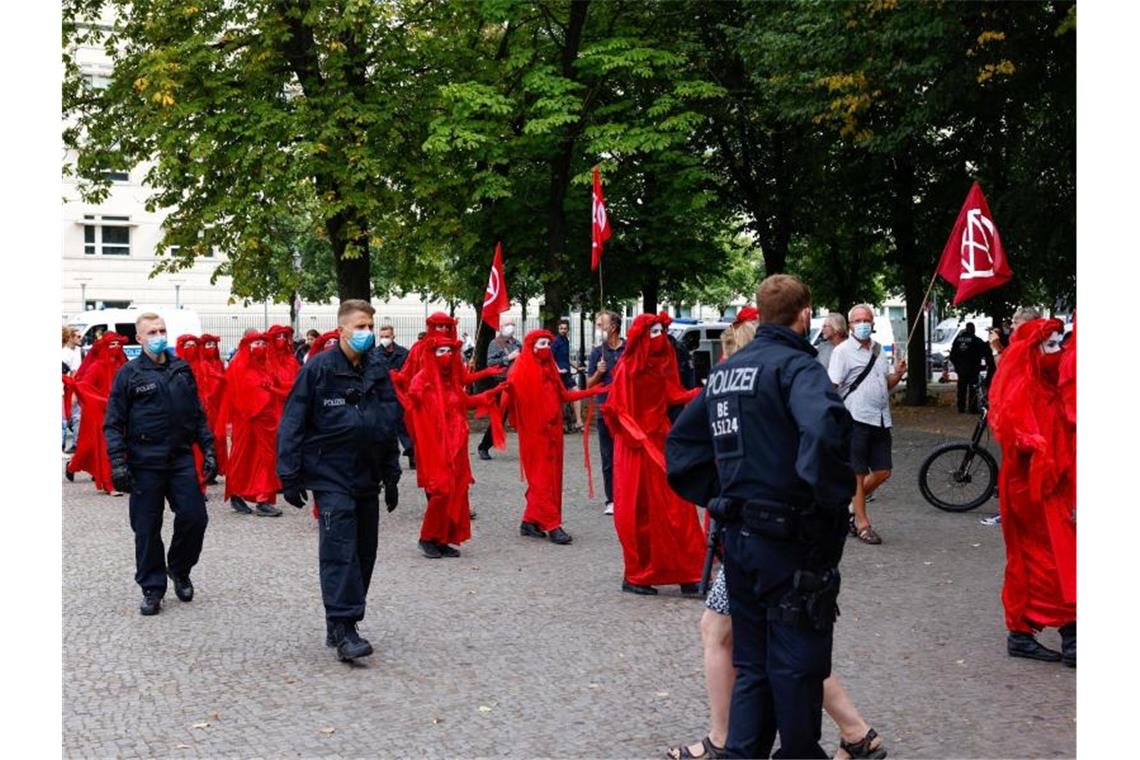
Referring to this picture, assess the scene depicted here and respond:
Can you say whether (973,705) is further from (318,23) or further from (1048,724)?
(318,23)

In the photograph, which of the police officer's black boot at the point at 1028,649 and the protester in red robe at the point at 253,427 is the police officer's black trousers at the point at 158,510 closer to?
the protester in red robe at the point at 253,427

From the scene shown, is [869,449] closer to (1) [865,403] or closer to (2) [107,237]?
(1) [865,403]

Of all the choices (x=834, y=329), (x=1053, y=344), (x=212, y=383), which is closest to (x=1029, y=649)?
(x=1053, y=344)

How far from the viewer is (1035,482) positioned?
7.27m

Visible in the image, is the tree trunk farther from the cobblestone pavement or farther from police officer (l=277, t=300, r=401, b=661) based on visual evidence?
police officer (l=277, t=300, r=401, b=661)

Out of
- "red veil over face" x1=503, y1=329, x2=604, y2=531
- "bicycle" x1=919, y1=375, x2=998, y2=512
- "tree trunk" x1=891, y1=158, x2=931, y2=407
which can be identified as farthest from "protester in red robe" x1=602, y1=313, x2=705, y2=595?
"tree trunk" x1=891, y1=158, x2=931, y2=407

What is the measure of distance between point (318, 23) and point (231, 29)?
2.38m

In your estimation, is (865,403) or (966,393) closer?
(865,403)

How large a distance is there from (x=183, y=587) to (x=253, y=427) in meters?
5.14

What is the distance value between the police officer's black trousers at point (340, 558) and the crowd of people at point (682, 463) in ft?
0.04

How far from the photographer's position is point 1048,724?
20.3 ft

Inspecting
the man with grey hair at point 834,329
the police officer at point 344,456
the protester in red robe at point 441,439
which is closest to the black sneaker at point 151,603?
the police officer at point 344,456

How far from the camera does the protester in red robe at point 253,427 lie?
14211 mm

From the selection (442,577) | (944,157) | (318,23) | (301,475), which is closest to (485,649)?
(301,475)
